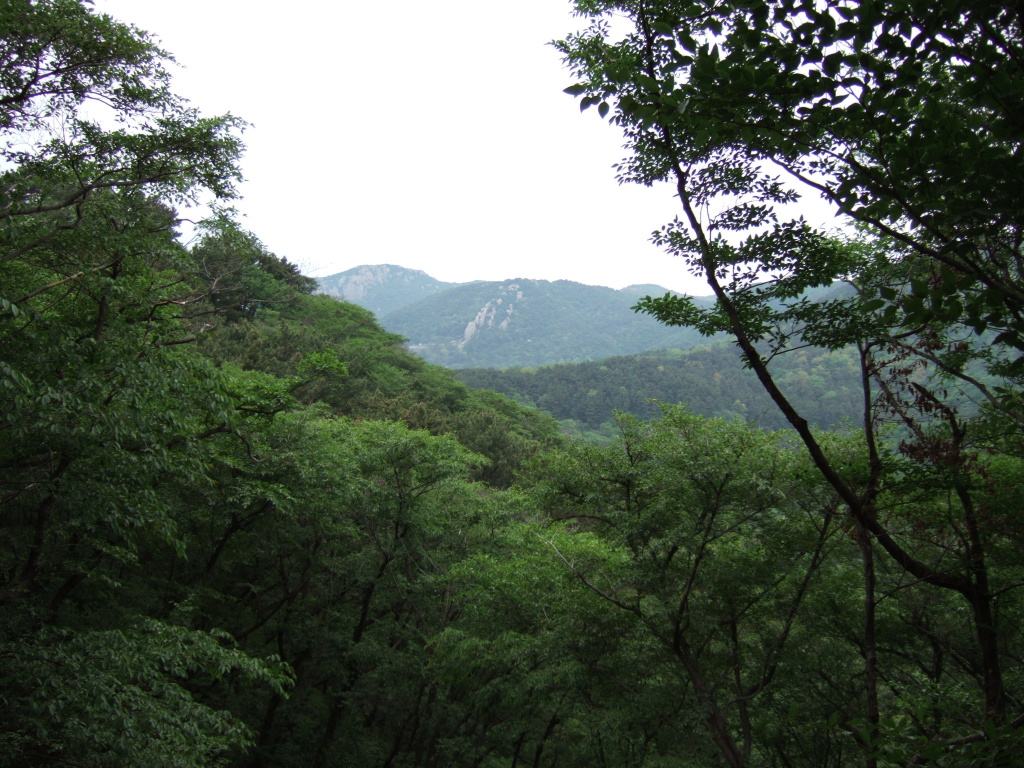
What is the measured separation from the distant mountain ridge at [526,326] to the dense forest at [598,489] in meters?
117

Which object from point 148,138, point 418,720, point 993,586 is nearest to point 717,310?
point 148,138

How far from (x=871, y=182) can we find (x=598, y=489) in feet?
29.1

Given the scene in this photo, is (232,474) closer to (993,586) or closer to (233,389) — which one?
(233,389)

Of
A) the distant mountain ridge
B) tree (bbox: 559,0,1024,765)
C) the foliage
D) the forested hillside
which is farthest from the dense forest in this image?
the foliage

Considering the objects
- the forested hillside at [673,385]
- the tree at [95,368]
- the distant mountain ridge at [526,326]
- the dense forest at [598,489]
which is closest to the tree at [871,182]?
the dense forest at [598,489]

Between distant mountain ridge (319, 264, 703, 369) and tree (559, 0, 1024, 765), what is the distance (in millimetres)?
124694

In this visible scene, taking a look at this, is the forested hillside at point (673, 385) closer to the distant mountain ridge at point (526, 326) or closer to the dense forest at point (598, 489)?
the distant mountain ridge at point (526, 326)

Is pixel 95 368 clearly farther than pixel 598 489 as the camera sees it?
No

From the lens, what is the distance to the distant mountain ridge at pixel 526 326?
14088cm

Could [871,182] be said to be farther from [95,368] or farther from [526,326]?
[526,326]

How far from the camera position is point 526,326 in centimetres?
15488

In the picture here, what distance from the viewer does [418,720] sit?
527 inches

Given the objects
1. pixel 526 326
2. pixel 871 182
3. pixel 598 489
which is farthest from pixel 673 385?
pixel 526 326

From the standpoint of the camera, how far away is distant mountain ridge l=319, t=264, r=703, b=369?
141 metres
